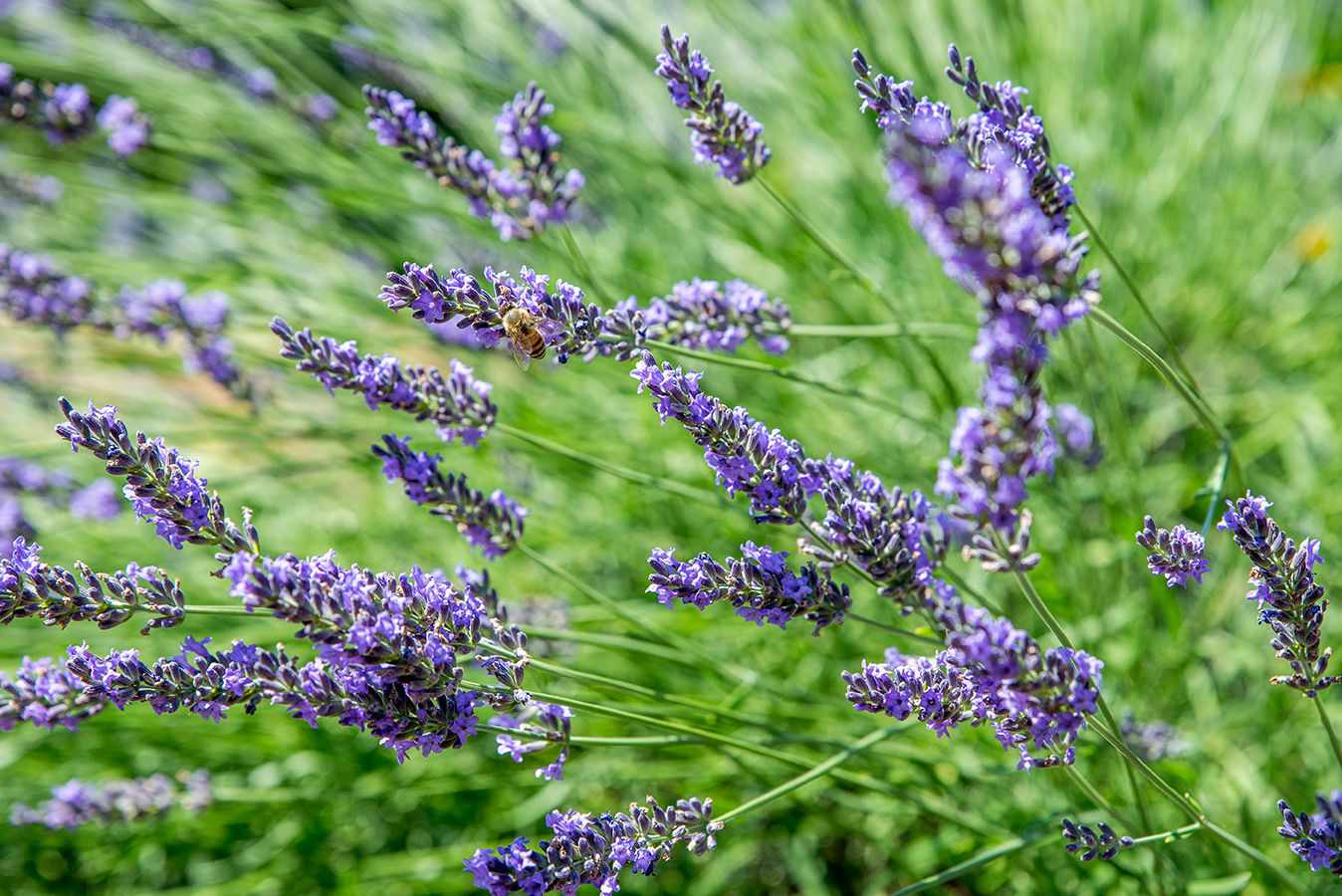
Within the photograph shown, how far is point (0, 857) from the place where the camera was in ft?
8.46

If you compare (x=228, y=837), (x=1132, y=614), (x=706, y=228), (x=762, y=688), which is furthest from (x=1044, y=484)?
(x=228, y=837)

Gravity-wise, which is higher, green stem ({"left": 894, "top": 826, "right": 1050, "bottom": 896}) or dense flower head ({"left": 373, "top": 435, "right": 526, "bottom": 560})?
dense flower head ({"left": 373, "top": 435, "right": 526, "bottom": 560})

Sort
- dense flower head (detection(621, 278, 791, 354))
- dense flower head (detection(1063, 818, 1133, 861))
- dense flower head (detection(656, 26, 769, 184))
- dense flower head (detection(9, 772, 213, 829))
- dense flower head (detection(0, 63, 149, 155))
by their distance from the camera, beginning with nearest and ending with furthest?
1. dense flower head (detection(1063, 818, 1133, 861))
2. dense flower head (detection(656, 26, 769, 184))
3. dense flower head (detection(621, 278, 791, 354))
4. dense flower head (detection(9, 772, 213, 829))
5. dense flower head (detection(0, 63, 149, 155))

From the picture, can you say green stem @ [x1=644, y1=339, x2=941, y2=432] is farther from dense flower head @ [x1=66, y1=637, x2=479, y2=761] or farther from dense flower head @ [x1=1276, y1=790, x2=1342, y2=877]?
dense flower head @ [x1=1276, y1=790, x2=1342, y2=877]

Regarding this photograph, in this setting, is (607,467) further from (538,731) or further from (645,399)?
(645,399)

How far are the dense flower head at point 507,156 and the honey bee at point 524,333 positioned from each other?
29 centimetres

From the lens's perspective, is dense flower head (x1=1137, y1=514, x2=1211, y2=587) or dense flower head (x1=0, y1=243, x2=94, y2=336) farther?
dense flower head (x1=0, y1=243, x2=94, y2=336)

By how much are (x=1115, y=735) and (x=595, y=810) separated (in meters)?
1.50

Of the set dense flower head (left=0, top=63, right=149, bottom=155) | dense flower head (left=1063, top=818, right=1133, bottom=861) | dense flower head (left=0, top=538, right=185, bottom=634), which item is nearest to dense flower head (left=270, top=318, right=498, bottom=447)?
dense flower head (left=0, top=538, right=185, bottom=634)

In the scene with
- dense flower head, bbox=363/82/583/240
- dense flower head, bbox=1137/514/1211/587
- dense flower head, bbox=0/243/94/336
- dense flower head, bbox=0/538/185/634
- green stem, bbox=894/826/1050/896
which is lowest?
green stem, bbox=894/826/1050/896

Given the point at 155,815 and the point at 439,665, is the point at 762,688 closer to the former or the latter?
the point at 439,665

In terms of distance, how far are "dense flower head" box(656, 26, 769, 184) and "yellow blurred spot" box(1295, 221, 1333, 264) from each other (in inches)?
77.6

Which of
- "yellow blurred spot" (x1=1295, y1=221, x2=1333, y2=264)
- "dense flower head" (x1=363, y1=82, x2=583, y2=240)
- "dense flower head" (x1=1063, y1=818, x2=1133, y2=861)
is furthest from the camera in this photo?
"yellow blurred spot" (x1=1295, y1=221, x2=1333, y2=264)

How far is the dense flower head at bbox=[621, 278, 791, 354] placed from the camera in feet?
4.49
